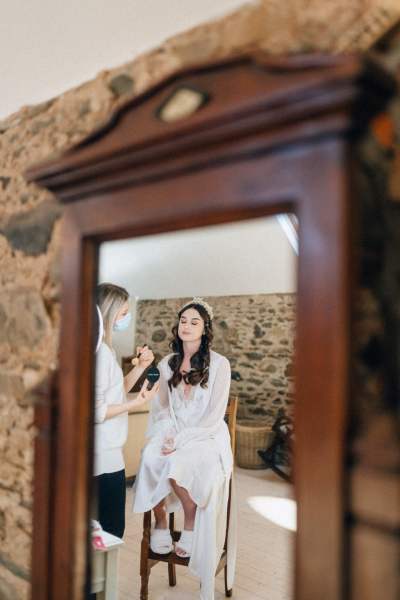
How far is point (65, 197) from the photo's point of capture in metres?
1.26

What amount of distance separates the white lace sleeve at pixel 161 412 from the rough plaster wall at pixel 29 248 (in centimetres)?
134

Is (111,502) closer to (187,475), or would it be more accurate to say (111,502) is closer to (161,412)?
(187,475)

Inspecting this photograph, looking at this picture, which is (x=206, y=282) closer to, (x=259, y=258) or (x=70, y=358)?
(x=259, y=258)

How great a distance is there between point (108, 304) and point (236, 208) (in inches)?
61.8

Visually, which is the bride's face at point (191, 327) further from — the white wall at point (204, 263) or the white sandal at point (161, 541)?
the white wall at point (204, 263)

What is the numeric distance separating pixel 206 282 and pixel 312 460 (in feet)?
18.5

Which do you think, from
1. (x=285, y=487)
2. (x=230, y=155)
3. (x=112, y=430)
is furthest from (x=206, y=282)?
(x=230, y=155)

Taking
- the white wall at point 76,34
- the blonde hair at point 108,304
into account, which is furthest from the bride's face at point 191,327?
the white wall at point 76,34

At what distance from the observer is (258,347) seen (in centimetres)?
628

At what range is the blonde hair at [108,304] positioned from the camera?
2402mm

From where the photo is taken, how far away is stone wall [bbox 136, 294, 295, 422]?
20.0ft

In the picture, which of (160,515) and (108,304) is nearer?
(108,304)

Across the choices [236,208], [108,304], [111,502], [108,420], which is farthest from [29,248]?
[111,502]

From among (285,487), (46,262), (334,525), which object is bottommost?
(285,487)
